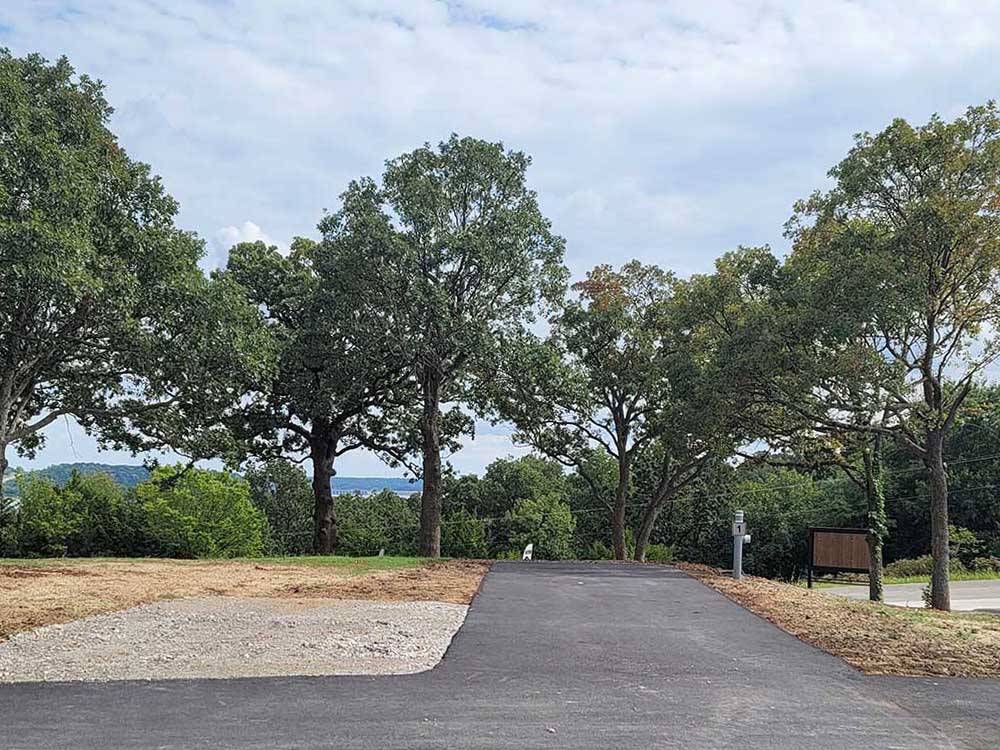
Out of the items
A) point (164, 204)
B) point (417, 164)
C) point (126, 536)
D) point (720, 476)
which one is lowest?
point (126, 536)

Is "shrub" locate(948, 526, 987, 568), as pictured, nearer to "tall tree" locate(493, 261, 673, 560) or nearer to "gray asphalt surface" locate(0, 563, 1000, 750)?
"tall tree" locate(493, 261, 673, 560)

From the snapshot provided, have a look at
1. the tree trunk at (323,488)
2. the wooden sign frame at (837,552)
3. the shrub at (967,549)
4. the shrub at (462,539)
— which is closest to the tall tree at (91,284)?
the tree trunk at (323,488)

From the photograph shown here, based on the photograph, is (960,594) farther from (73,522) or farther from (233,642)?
(233,642)

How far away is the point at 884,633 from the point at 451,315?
13.3m

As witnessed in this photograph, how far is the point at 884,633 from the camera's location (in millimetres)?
8977

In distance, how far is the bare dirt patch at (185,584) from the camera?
10.1 meters

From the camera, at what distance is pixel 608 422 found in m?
28.4

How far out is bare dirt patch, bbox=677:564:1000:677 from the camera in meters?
7.24

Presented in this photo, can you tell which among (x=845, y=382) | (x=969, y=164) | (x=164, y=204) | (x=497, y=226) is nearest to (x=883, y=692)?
(x=845, y=382)

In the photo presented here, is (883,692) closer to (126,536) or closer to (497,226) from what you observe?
(497,226)

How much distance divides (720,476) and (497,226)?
12857mm

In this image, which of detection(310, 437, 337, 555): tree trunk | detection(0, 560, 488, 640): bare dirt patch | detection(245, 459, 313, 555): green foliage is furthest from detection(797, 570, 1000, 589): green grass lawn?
detection(245, 459, 313, 555): green foliage

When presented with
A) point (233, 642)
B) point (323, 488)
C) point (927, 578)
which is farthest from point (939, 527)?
point (927, 578)

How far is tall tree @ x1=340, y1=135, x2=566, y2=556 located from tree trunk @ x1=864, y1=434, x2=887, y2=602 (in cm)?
860
